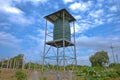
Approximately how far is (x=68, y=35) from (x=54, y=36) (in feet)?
3.83

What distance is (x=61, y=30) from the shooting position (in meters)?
11.5

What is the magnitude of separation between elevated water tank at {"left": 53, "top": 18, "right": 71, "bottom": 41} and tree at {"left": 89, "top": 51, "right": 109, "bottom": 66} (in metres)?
34.8

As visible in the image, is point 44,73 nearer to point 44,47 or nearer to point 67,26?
point 44,47

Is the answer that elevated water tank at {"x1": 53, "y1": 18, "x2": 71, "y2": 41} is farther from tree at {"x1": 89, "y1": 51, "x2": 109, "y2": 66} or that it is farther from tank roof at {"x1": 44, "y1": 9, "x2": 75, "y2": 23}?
tree at {"x1": 89, "y1": 51, "x2": 109, "y2": 66}

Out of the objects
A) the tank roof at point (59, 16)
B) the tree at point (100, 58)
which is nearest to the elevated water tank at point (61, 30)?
the tank roof at point (59, 16)

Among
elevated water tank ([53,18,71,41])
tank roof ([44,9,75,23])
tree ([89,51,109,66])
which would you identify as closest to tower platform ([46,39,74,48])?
elevated water tank ([53,18,71,41])

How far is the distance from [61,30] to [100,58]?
35.5 metres

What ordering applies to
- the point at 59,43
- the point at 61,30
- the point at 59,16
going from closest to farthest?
the point at 61,30, the point at 59,43, the point at 59,16

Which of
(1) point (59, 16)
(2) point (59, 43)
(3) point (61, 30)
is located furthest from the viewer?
(1) point (59, 16)

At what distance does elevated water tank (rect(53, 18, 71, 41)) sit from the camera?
11.3m

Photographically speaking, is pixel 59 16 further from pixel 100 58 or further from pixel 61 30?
pixel 100 58

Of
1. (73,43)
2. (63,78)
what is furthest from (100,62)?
(63,78)

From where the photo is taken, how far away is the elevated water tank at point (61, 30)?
444 inches

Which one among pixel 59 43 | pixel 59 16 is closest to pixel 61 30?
pixel 59 43
